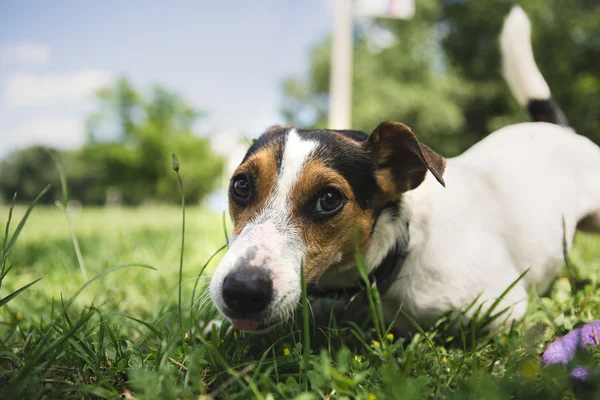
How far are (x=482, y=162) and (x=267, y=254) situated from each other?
187 centimetres

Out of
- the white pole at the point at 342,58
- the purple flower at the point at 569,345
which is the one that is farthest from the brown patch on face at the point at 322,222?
the white pole at the point at 342,58

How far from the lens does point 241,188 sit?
6.89ft

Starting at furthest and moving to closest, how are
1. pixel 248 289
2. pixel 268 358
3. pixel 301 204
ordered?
pixel 301 204 < pixel 268 358 < pixel 248 289

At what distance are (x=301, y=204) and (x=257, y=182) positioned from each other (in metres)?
0.22

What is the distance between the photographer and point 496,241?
8.14 feet

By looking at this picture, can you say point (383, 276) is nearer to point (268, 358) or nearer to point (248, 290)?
point (268, 358)

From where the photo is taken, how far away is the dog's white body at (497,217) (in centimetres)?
224

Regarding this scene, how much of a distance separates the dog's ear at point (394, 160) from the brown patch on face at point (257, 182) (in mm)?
502

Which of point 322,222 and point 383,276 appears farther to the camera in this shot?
point 383,276

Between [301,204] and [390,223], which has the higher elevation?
[301,204]

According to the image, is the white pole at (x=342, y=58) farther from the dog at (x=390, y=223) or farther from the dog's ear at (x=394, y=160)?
the dog's ear at (x=394, y=160)

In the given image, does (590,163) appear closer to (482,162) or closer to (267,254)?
(482,162)

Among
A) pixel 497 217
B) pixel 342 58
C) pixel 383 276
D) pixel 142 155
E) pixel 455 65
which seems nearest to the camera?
pixel 383 276

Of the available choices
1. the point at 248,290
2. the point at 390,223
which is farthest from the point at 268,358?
the point at 390,223
